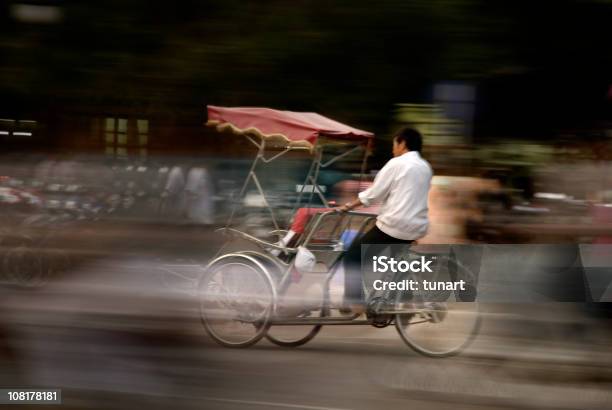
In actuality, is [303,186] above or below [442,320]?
above

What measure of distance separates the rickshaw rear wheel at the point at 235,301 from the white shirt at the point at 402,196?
80 cm

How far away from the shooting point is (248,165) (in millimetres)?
5312

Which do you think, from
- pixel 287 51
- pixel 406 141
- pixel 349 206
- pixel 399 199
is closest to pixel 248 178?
pixel 349 206

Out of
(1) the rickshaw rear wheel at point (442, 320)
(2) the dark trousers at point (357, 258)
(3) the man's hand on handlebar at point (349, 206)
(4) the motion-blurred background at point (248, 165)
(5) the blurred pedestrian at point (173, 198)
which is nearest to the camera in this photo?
(4) the motion-blurred background at point (248, 165)

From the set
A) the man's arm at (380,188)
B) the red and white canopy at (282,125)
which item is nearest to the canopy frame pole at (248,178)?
the red and white canopy at (282,125)

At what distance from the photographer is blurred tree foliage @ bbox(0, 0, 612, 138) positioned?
143 inches

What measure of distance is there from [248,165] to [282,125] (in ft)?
1.13

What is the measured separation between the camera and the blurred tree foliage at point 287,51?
363cm

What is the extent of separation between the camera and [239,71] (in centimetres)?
402

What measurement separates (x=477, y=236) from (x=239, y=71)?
1401mm

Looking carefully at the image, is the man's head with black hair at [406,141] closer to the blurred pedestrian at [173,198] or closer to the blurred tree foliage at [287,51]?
the blurred tree foliage at [287,51]

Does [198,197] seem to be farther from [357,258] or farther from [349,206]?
[349,206]

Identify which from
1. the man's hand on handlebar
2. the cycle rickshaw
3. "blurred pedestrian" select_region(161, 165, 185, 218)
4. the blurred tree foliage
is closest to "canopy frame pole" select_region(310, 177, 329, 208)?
the cycle rickshaw

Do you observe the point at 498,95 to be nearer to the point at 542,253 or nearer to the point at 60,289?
the point at 542,253
